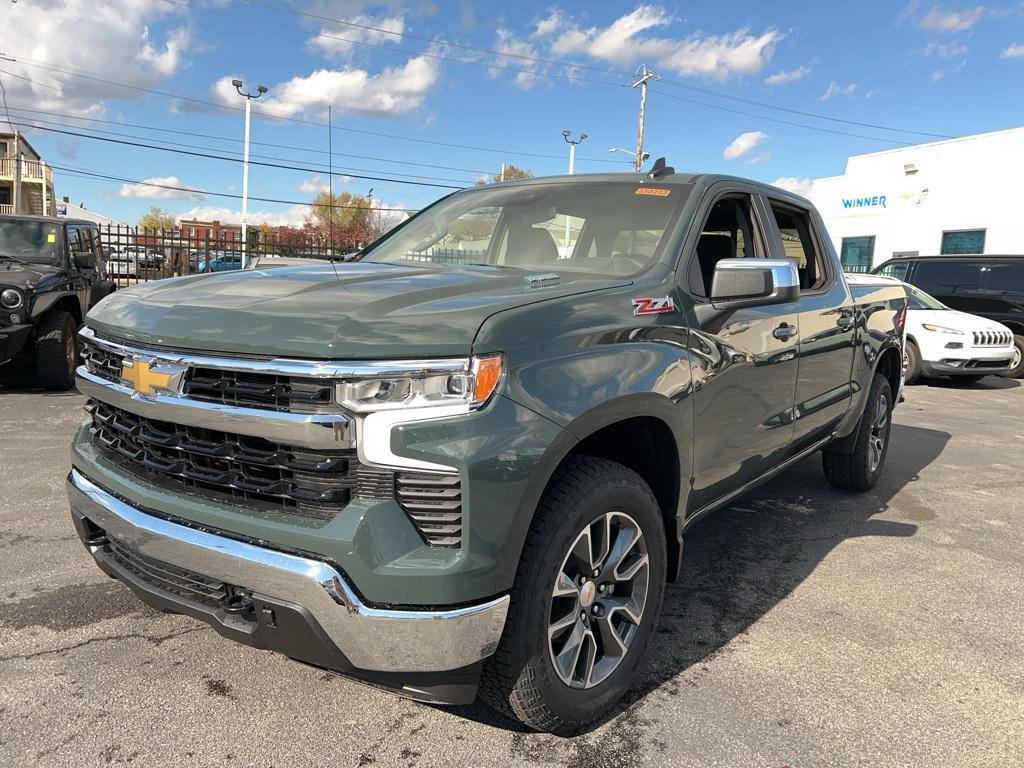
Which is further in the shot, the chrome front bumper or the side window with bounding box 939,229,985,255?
the side window with bounding box 939,229,985,255

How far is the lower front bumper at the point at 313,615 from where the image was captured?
187 centimetres

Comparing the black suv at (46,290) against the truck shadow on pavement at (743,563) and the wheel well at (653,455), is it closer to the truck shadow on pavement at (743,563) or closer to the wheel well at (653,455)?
the truck shadow on pavement at (743,563)

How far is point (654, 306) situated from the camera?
2.59 m

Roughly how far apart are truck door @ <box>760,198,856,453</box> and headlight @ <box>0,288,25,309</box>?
6.55m

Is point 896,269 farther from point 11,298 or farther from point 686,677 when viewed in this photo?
point 11,298

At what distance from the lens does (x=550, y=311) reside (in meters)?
2.18

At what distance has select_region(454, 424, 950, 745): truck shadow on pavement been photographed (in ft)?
8.70

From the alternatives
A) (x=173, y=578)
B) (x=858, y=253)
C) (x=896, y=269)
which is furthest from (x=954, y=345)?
(x=858, y=253)

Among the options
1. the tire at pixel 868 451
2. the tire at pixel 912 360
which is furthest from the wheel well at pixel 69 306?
the tire at pixel 912 360

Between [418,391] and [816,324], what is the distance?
2629mm

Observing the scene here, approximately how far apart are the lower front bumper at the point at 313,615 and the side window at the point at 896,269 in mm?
13351

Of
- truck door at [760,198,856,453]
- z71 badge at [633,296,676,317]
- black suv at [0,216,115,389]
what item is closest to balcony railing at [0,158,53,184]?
black suv at [0,216,115,389]

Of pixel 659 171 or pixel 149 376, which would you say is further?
pixel 659 171

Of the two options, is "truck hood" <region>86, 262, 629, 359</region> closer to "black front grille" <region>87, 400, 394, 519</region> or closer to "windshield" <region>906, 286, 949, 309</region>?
"black front grille" <region>87, 400, 394, 519</region>
